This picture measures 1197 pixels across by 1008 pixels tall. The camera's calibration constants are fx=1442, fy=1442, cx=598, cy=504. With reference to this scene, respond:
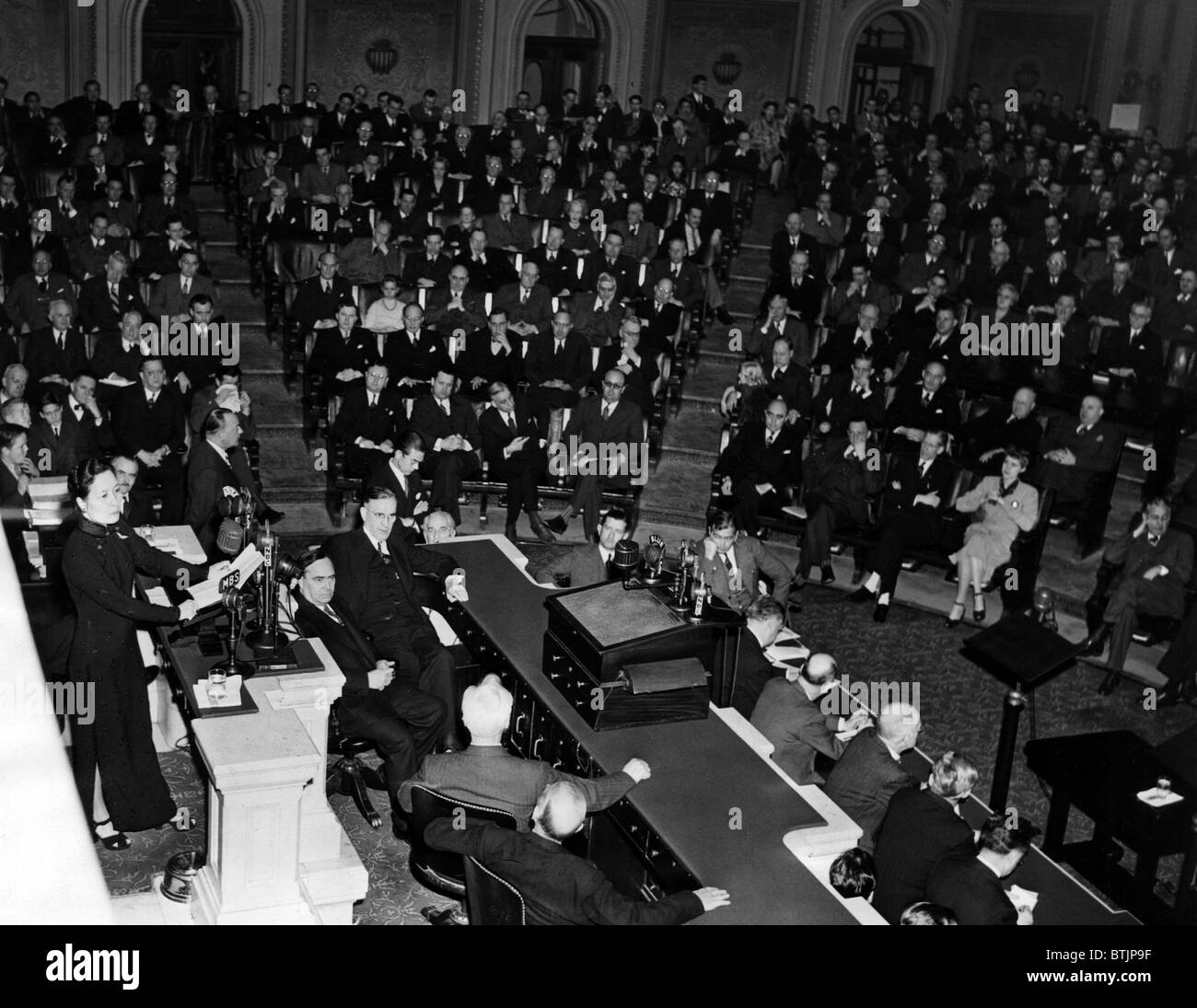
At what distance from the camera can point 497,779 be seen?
4.40 metres

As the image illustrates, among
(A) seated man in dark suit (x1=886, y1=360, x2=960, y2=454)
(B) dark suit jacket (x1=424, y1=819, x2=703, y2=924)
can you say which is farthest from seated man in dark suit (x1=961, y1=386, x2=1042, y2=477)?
(B) dark suit jacket (x1=424, y1=819, x2=703, y2=924)

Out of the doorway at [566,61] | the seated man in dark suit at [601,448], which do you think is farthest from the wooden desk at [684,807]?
the doorway at [566,61]

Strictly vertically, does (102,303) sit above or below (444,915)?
above

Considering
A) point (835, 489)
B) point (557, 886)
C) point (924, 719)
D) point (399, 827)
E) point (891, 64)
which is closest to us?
point (557, 886)

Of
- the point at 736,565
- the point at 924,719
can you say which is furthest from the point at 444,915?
the point at 924,719

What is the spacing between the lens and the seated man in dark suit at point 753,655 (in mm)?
5777

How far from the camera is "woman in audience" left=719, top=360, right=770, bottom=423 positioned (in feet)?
30.2

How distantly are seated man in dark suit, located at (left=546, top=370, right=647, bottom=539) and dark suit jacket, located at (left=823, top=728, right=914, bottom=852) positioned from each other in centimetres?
399

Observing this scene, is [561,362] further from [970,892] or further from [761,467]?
[970,892]

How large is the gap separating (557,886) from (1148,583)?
15.5 feet

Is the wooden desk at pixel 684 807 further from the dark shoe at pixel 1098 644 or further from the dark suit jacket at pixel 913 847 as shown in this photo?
the dark shoe at pixel 1098 644

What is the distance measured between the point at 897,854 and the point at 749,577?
2.77m
